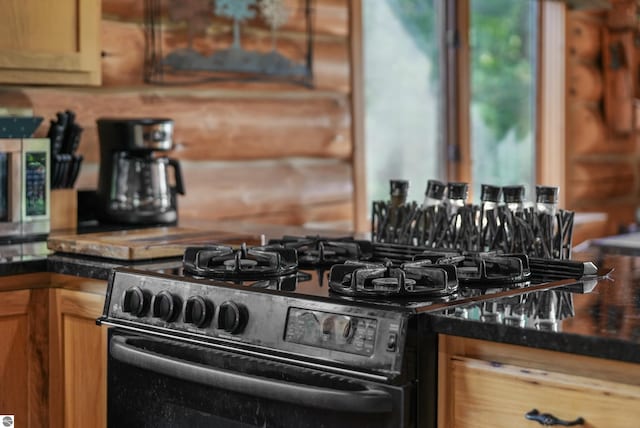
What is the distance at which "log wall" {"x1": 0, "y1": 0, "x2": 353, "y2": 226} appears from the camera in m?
3.46

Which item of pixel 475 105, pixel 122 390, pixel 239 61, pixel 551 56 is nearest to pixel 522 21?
pixel 551 56

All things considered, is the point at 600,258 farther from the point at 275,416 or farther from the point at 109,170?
the point at 109,170

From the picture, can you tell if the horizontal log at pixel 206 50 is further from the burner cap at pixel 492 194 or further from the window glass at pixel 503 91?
the burner cap at pixel 492 194

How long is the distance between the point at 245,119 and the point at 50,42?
1.08 m

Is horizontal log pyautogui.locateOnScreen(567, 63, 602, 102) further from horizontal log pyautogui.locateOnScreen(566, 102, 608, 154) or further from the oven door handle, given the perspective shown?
the oven door handle

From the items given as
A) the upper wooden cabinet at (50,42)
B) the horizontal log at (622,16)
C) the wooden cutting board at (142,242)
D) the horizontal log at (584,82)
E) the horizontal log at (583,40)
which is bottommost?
the wooden cutting board at (142,242)

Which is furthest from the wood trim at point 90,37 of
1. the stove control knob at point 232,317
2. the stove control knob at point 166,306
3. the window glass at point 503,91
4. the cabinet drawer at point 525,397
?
the window glass at point 503,91

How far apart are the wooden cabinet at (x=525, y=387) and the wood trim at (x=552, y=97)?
418cm

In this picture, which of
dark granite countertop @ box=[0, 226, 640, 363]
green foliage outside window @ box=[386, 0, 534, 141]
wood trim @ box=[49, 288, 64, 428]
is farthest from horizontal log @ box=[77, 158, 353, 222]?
dark granite countertop @ box=[0, 226, 640, 363]

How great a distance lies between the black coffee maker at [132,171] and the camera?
10.4ft

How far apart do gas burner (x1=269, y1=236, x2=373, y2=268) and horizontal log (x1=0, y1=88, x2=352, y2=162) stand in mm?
1151

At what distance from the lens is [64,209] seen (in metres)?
3.16

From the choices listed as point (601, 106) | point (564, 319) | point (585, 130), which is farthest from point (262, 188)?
point (601, 106)

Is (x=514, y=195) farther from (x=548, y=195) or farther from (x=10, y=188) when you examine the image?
(x=10, y=188)
